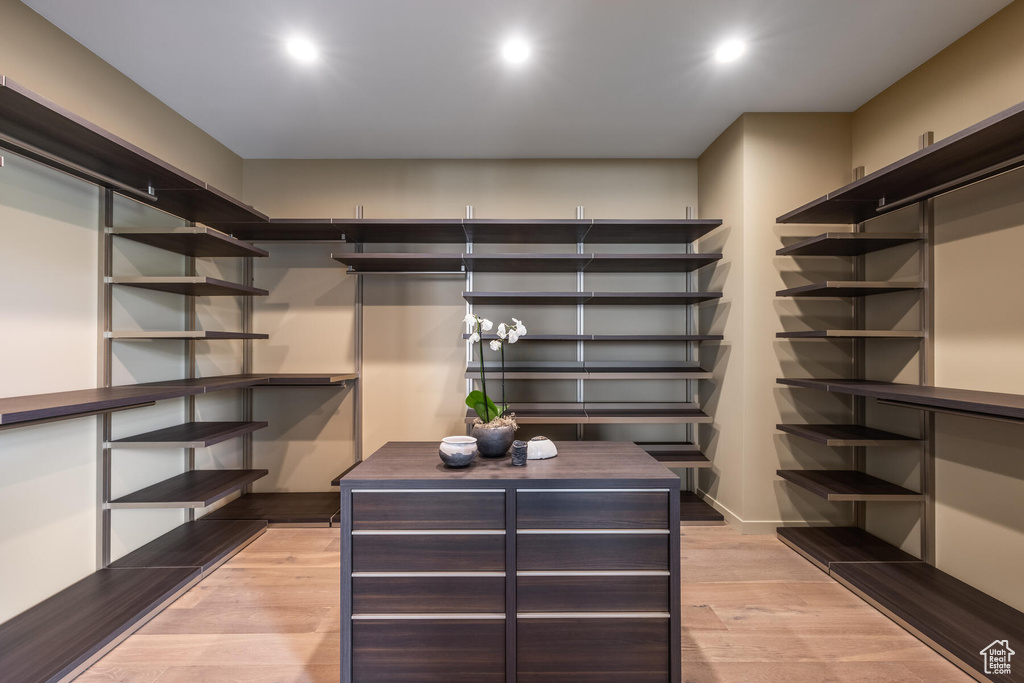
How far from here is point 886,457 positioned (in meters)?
2.86

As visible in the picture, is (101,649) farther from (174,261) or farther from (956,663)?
(956,663)

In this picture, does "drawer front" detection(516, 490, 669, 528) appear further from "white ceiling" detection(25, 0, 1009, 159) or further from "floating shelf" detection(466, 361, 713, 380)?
"white ceiling" detection(25, 0, 1009, 159)

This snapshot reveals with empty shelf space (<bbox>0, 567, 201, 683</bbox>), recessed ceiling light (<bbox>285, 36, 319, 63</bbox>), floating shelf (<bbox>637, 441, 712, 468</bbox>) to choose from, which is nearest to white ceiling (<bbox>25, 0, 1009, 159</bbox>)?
recessed ceiling light (<bbox>285, 36, 319, 63</bbox>)

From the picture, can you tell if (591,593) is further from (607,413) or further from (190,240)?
(190,240)

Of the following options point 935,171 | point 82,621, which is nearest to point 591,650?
point 82,621

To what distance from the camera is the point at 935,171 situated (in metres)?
2.15

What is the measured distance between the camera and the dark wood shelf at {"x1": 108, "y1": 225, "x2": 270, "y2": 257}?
249 centimetres

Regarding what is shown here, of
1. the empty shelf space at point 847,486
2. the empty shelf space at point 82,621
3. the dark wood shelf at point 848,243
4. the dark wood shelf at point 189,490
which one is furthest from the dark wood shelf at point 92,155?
the empty shelf space at point 847,486

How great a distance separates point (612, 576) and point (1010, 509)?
2.05m

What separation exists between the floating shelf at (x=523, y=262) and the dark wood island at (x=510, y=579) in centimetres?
192

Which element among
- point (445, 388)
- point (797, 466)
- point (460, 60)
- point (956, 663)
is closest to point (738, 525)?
point (797, 466)

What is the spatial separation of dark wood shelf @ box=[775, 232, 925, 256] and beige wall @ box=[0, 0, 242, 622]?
162 inches

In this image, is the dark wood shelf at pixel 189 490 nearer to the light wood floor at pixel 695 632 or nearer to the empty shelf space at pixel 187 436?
the empty shelf space at pixel 187 436

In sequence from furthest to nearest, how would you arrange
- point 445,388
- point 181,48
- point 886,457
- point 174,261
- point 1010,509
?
point 445,388
point 174,261
point 886,457
point 181,48
point 1010,509
